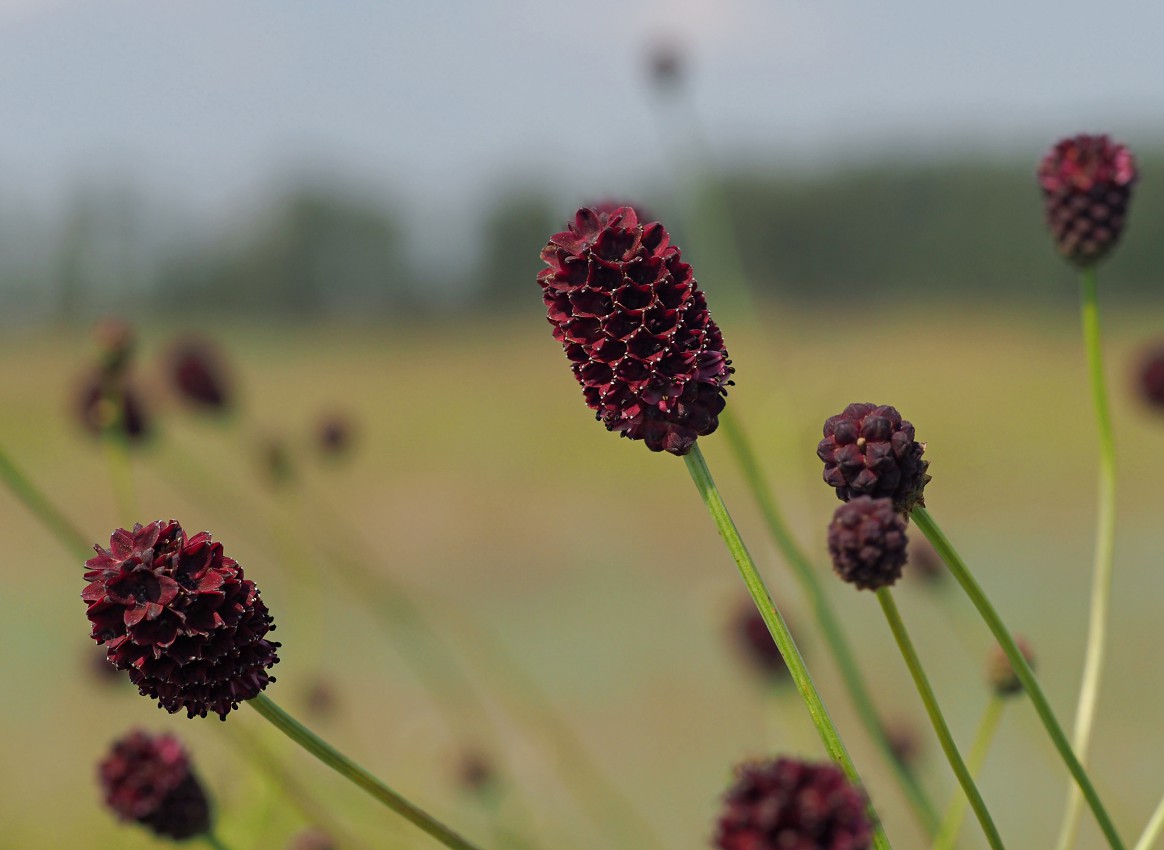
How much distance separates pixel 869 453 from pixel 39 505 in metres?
0.71

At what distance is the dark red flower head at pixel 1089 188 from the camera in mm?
987

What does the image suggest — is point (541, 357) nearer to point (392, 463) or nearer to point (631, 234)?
point (392, 463)

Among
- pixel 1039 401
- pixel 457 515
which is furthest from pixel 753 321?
pixel 1039 401

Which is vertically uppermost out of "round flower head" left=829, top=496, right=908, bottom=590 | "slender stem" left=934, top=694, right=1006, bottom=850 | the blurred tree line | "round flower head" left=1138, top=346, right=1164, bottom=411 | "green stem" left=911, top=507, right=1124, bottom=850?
"round flower head" left=829, top=496, right=908, bottom=590

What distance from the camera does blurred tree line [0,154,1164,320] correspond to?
45.0 feet

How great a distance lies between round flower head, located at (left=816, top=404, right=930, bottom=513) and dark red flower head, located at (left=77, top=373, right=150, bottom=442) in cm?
95

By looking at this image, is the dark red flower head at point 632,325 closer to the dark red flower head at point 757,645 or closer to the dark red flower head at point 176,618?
the dark red flower head at point 176,618

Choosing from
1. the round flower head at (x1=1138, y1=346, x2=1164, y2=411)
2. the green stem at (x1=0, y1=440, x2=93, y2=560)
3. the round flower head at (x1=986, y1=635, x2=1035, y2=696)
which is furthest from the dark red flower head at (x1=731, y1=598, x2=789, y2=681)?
the green stem at (x1=0, y1=440, x2=93, y2=560)

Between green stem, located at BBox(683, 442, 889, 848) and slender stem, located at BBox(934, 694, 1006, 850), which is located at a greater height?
green stem, located at BBox(683, 442, 889, 848)

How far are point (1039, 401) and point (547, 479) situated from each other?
4594 mm

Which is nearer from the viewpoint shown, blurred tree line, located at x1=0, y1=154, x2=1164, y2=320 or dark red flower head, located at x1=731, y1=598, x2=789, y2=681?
dark red flower head, located at x1=731, y1=598, x2=789, y2=681

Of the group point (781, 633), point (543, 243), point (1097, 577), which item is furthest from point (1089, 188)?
point (543, 243)

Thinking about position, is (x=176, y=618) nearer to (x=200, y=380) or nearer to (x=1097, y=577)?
(x=1097, y=577)

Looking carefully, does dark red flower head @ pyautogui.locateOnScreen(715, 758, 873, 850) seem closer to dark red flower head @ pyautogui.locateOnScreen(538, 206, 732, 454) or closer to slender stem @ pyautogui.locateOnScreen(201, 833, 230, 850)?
dark red flower head @ pyautogui.locateOnScreen(538, 206, 732, 454)
